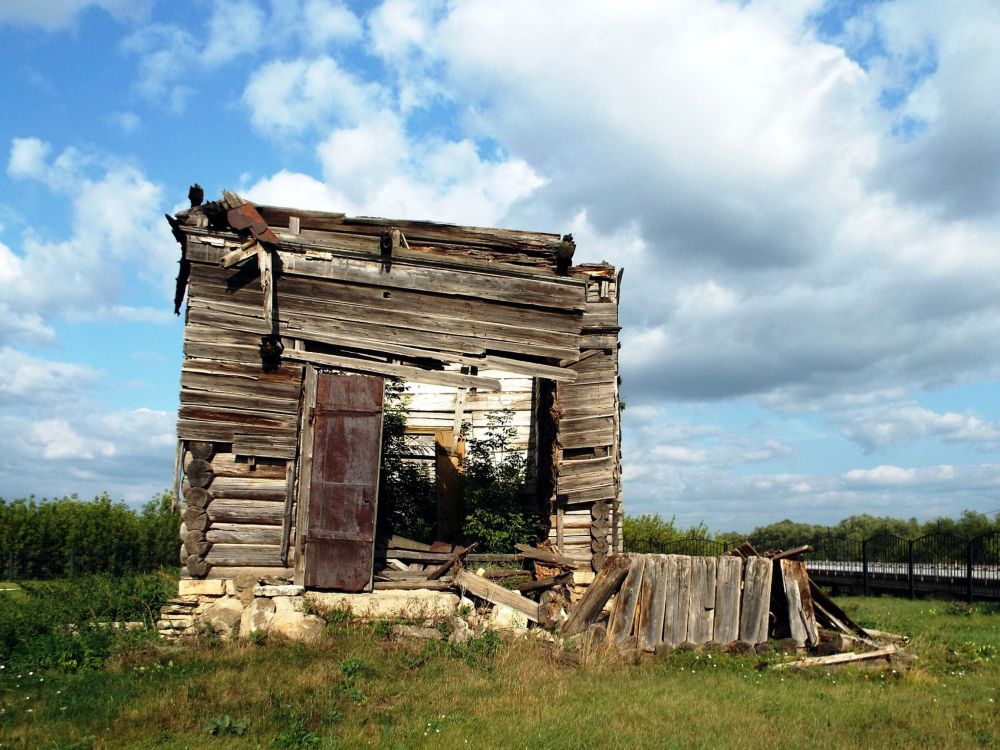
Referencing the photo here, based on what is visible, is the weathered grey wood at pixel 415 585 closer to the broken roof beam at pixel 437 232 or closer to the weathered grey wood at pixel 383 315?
the weathered grey wood at pixel 383 315

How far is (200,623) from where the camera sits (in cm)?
1138

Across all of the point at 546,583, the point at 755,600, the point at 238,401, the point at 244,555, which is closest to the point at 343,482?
the point at 244,555

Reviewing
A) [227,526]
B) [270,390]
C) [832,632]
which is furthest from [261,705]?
[832,632]

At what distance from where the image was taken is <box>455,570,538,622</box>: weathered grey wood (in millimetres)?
12352

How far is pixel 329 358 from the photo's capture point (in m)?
12.7

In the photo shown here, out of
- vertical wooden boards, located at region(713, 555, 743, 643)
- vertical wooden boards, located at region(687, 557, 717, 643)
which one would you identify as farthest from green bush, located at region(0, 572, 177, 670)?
vertical wooden boards, located at region(713, 555, 743, 643)

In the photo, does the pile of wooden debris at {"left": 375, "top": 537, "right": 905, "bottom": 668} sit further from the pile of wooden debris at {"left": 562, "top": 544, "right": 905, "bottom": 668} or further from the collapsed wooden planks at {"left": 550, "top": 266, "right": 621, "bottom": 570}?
the collapsed wooden planks at {"left": 550, "top": 266, "right": 621, "bottom": 570}

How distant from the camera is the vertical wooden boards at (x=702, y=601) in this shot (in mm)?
11156

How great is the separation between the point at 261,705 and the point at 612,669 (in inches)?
171

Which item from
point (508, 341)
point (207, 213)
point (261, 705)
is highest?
point (207, 213)

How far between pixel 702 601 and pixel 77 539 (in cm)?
1893

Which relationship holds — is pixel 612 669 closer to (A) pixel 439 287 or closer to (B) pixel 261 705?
(B) pixel 261 705

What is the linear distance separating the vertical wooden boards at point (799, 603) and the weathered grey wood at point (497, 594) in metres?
3.72

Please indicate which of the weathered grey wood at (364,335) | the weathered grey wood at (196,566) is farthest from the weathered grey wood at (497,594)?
the weathered grey wood at (196,566)
